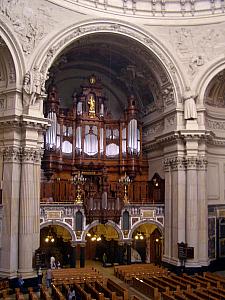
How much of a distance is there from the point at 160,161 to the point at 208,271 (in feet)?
24.3

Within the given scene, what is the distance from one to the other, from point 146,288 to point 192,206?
20.5 ft

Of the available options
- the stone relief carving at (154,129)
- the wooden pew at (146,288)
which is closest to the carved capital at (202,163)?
the stone relief carving at (154,129)

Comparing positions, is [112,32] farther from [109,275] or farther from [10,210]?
[109,275]

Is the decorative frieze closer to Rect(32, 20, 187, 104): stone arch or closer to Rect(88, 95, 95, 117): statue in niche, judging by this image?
Rect(32, 20, 187, 104): stone arch

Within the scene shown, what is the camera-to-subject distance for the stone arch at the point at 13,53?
20.6m

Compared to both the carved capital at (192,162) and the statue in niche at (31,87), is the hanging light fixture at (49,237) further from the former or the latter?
the carved capital at (192,162)

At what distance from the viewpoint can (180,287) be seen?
1911cm

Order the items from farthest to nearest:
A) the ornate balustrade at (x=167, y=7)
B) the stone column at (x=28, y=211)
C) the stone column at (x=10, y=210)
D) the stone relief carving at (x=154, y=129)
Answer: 1. the stone relief carving at (x=154, y=129)
2. the ornate balustrade at (x=167, y=7)
3. the stone column at (x=28, y=211)
4. the stone column at (x=10, y=210)

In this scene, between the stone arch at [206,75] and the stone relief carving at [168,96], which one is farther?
the stone relief carving at [168,96]

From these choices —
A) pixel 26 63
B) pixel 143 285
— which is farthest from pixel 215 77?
pixel 143 285

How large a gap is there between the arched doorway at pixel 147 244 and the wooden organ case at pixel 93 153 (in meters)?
2.11

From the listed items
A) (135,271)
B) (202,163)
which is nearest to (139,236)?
(135,271)

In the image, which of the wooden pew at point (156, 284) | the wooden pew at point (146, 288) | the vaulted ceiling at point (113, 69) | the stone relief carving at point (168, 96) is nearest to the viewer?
the wooden pew at point (146, 288)

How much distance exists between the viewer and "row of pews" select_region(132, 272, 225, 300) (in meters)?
Result: 17.1
